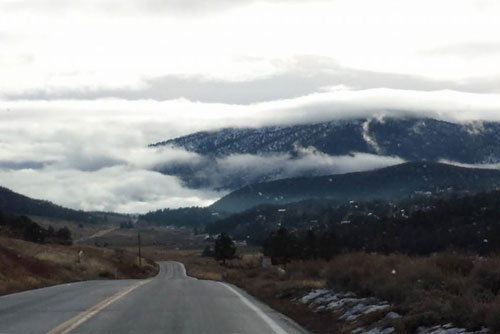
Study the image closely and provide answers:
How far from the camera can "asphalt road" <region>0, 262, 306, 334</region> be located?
1563 centimetres

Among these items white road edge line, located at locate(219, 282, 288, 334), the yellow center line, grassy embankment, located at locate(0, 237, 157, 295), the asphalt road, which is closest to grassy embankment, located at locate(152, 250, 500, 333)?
white road edge line, located at locate(219, 282, 288, 334)

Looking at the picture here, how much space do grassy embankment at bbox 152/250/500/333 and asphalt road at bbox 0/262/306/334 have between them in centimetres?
118

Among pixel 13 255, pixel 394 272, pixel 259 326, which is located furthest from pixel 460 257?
pixel 13 255

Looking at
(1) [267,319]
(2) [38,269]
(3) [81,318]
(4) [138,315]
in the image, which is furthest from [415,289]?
(2) [38,269]

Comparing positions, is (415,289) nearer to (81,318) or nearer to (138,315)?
(138,315)

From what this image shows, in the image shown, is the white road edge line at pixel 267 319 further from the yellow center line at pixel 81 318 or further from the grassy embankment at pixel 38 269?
the grassy embankment at pixel 38 269

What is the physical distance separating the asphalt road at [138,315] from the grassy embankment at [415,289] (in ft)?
3.87

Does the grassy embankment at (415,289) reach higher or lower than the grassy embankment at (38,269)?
higher

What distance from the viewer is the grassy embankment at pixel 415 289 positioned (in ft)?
43.8

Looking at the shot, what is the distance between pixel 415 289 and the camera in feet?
54.9

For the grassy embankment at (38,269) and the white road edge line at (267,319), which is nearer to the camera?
the white road edge line at (267,319)

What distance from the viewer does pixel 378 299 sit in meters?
18.5

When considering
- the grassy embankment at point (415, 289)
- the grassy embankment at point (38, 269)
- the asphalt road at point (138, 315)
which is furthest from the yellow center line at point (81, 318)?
the grassy embankment at point (38, 269)

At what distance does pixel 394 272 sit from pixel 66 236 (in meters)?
112
